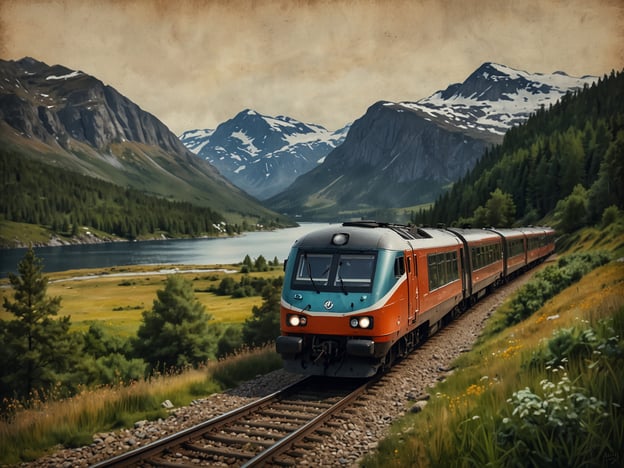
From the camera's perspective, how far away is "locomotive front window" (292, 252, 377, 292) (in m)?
13.5

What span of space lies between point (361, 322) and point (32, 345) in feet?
125

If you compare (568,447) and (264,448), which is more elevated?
(568,447)

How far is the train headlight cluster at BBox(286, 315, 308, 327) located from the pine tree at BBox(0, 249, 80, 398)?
33024mm

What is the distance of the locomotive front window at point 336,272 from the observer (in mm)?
13516

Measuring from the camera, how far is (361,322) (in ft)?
43.2

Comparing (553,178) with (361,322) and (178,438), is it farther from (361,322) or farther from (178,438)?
(178,438)

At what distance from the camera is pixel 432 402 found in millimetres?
11203

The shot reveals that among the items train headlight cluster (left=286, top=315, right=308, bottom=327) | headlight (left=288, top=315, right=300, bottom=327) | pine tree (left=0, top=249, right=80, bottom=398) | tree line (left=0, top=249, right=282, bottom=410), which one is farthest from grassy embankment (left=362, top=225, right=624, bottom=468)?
pine tree (left=0, top=249, right=80, bottom=398)

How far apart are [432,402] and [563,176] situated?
339ft

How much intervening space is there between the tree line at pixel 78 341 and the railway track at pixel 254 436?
97.3 ft

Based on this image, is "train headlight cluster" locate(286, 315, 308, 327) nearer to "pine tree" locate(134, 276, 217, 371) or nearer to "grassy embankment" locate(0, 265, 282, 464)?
"grassy embankment" locate(0, 265, 282, 464)

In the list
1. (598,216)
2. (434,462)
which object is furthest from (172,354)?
(598,216)

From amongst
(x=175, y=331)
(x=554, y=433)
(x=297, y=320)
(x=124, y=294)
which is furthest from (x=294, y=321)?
(x=124, y=294)

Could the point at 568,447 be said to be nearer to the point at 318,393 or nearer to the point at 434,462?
the point at 434,462
